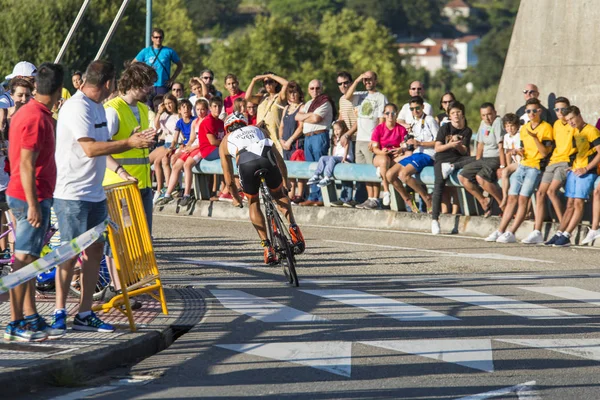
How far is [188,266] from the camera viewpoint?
13703mm

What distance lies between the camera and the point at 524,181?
16.8 meters

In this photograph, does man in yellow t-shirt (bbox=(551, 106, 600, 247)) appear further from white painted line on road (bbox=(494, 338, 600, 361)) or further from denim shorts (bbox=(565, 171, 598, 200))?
white painted line on road (bbox=(494, 338, 600, 361))

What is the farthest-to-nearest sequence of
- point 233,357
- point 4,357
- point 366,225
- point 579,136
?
point 366,225 → point 579,136 → point 233,357 → point 4,357

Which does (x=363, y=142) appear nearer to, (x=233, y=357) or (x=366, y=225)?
(x=366, y=225)

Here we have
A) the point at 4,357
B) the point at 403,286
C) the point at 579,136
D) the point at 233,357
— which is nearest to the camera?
the point at 4,357

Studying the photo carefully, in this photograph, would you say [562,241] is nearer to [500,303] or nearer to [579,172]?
[579,172]

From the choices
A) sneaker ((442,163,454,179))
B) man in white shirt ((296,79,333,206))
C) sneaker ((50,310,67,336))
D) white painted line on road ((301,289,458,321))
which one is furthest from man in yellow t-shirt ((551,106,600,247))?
sneaker ((50,310,67,336))

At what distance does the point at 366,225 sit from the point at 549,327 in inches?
358

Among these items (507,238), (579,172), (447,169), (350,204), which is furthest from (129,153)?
(350,204)

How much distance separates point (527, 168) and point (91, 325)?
29.4ft

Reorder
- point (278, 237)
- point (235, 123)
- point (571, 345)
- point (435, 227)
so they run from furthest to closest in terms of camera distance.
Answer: point (435, 227) → point (235, 123) → point (278, 237) → point (571, 345)

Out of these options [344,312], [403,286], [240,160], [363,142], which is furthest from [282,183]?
[363,142]

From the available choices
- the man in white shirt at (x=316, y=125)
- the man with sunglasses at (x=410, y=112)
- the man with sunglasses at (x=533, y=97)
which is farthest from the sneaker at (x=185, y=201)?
the man with sunglasses at (x=533, y=97)

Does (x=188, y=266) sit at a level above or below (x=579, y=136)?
below
